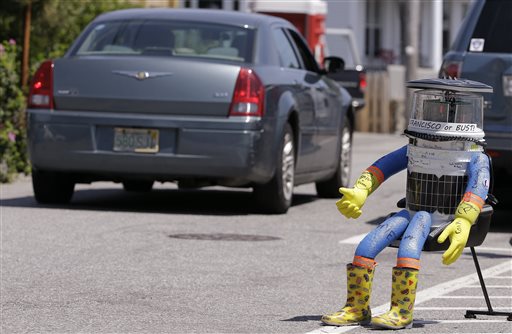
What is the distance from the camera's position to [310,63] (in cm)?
1438

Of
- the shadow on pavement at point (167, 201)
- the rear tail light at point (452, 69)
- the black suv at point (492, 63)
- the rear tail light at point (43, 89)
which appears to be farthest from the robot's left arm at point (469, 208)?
the rear tail light at point (43, 89)

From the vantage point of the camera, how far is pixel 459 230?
7082mm

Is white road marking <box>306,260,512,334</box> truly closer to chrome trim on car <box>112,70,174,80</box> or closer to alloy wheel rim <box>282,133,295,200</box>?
alloy wheel rim <box>282,133,295,200</box>

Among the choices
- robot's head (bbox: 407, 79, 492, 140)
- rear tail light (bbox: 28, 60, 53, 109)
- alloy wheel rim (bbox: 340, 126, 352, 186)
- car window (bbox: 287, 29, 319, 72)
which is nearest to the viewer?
robot's head (bbox: 407, 79, 492, 140)

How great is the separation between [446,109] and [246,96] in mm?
4874

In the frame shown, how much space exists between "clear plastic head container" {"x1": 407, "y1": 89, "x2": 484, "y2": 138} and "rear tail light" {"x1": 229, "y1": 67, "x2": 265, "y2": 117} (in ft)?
15.4

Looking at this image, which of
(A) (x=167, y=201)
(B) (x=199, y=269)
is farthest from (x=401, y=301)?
(A) (x=167, y=201)

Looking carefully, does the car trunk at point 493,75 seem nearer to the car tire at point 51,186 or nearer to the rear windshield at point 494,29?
the rear windshield at point 494,29

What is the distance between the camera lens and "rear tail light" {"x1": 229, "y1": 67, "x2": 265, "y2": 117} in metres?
12.2

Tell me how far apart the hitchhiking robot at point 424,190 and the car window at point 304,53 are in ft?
22.0

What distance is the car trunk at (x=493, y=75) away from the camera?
12.0 m

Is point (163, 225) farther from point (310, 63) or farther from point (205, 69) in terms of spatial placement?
point (310, 63)

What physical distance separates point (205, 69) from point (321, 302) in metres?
4.45

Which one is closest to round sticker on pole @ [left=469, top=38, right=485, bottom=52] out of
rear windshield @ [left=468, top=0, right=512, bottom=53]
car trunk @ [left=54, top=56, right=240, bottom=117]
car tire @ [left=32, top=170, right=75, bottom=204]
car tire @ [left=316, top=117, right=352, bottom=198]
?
rear windshield @ [left=468, top=0, right=512, bottom=53]
